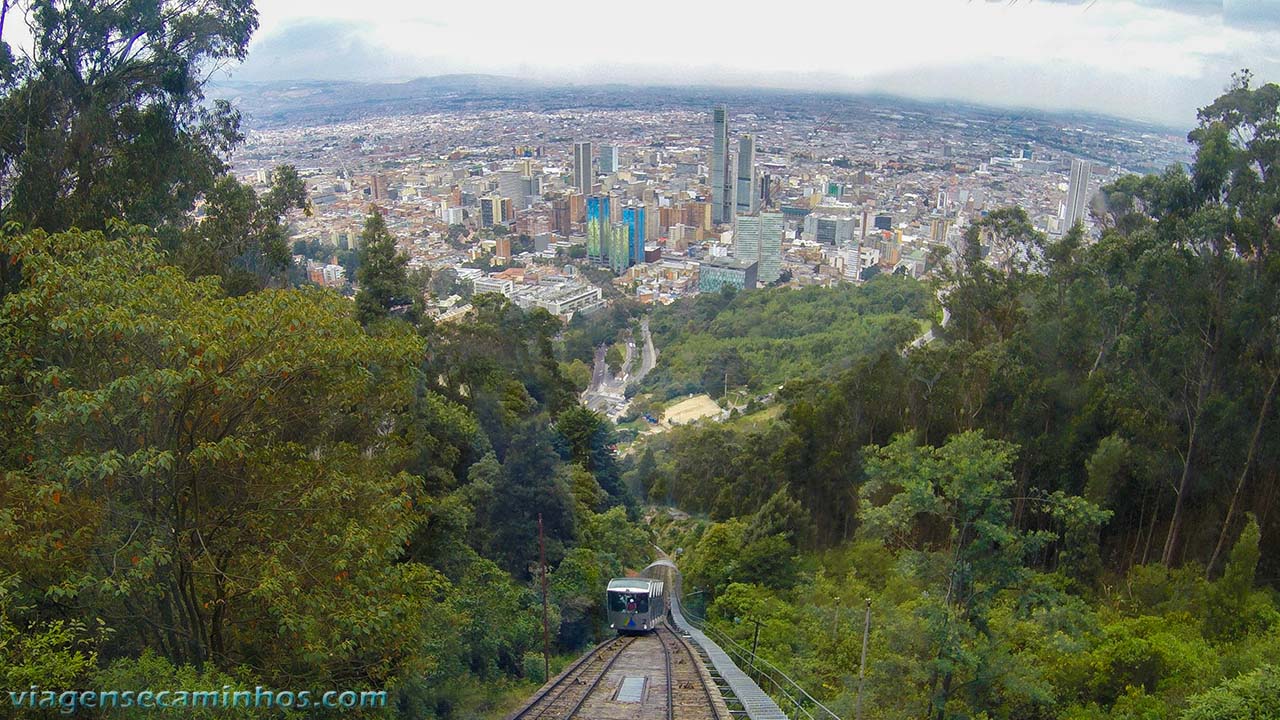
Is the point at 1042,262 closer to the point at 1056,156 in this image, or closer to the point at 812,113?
the point at 1056,156

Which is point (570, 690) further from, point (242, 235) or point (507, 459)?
point (242, 235)

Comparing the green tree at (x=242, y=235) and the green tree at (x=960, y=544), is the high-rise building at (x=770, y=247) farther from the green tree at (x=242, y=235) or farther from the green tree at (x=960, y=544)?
the green tree at (x=960, y=544)

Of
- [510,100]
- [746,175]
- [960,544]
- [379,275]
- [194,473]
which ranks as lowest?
[960,544]

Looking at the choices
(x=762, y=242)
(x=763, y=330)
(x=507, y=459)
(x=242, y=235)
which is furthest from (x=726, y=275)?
(x=242, y=235)

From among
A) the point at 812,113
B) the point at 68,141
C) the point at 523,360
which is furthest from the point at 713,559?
the point at 812,113

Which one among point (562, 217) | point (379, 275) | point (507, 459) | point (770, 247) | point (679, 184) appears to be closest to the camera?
point (507, 459)

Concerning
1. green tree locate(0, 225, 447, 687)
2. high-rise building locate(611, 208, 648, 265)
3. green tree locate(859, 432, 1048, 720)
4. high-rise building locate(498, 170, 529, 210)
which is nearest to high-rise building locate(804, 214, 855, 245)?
high-rise building locate(611, 208, 648, 265)

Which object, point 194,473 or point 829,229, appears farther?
point 829,229
